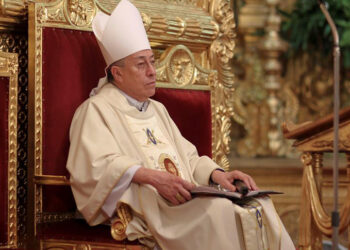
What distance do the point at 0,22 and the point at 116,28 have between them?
2.10ft

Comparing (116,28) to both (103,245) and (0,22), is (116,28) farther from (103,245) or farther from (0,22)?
(103,245)

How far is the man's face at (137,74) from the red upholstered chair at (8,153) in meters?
0.55

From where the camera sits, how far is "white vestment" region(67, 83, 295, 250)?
4082mm

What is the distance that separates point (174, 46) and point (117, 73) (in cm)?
87

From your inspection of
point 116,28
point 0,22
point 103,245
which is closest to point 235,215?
point 103,245

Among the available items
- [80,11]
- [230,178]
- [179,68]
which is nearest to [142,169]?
[230,178]

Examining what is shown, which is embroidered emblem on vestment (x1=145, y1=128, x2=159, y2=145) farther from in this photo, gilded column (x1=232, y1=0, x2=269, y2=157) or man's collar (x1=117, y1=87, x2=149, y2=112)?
gilded column (x1=232, y1=0, x2=269, y2=157)

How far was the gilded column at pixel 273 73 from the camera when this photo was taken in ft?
29.8

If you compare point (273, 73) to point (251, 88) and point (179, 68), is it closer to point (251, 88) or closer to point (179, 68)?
point (251, 88)

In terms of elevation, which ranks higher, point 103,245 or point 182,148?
point 182,148

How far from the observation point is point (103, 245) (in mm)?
4238

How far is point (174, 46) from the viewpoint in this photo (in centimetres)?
543

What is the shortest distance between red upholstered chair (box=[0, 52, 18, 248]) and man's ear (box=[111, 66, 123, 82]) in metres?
0.52

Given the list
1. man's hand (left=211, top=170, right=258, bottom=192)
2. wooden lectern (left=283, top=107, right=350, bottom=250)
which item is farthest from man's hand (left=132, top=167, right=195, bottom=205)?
wooden lectern (left=283, top=107, right=350, bottom=250)
